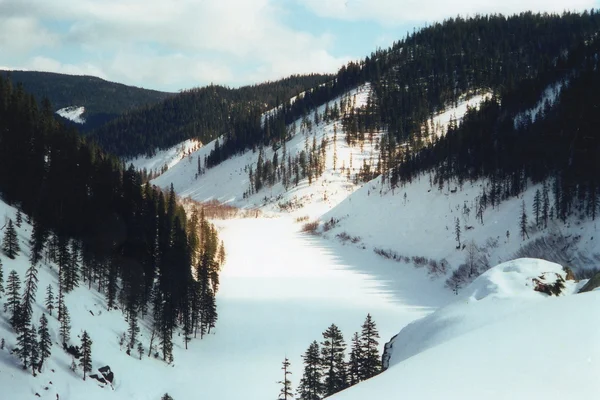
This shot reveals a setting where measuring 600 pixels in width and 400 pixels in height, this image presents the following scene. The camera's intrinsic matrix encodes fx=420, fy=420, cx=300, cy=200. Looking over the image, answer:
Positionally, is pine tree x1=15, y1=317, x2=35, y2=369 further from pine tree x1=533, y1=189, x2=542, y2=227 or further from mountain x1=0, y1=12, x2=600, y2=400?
pine tree x1=533, y1=189, x2=542, y2=227

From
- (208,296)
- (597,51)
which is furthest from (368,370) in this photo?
(597,51)

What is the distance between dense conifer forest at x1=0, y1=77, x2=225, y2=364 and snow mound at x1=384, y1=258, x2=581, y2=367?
1050 inches

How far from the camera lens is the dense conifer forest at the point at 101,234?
4069 centimetres

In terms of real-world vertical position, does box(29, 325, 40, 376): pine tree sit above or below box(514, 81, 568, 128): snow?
below

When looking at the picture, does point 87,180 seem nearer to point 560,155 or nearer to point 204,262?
point 204,262

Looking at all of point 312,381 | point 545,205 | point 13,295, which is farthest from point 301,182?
point 312,381

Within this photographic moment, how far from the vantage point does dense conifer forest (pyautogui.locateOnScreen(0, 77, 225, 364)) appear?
40688 mm

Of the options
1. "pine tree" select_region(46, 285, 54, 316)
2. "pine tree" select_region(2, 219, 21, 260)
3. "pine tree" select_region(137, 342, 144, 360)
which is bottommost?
"pine tree" select_region(137, 342, 144, 360)

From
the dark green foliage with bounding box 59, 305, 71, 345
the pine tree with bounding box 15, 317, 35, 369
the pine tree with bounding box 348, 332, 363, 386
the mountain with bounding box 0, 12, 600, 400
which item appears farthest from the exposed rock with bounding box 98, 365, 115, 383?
the pine tree with bounding box 348, 332, 363, 386

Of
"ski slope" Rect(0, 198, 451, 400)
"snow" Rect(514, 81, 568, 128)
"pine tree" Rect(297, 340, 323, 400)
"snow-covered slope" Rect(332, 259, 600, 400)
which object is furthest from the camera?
"snow" Rect(514, 81, 568, 128)

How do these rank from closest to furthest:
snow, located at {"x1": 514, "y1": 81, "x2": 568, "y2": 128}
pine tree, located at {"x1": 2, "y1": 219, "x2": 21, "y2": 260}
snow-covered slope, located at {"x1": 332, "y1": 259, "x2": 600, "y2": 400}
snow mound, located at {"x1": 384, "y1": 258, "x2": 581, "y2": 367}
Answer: snow-covered slope, located at {"x1": 332, "y1": 259, "x2": 600, "y2": 400} → snow mound, located at {"x1": 384, "y1": 258, "x2": 581, "y2": 367} → pine tree, located at {"x1": 2, "y1": 219, "x2": 21, "y2": 260} → snow, located at {"x1": 514, "y1": 81, "x2": 568, "y2": 128}

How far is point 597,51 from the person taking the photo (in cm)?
9056

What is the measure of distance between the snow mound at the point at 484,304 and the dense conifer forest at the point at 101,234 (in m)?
26.7

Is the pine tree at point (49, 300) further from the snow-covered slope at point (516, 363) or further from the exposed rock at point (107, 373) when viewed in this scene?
the snow-covered slope at point (516, 363)
